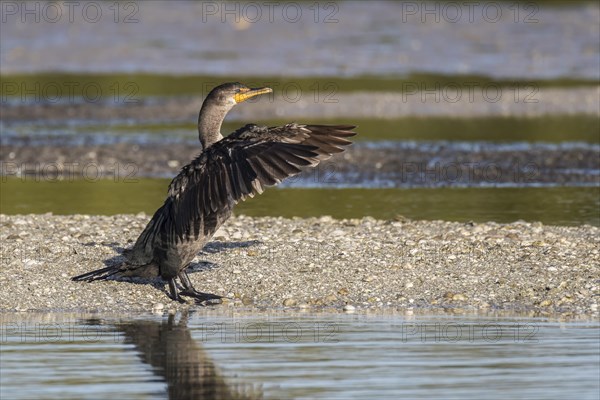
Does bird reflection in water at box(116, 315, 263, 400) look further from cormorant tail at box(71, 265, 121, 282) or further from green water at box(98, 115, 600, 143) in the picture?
green water at box(98, 115, 600, 143)

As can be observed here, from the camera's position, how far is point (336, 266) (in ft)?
42.0

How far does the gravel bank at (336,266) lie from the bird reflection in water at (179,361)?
0.98 metres

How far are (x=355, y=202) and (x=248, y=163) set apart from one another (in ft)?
23.5

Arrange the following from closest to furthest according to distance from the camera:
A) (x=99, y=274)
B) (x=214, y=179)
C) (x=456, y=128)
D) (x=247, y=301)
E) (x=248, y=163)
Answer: (x=248, y=163)
(x=214, y=179)
(x=247, y=301)
(x=99, y=274)
(x=456, y=128)

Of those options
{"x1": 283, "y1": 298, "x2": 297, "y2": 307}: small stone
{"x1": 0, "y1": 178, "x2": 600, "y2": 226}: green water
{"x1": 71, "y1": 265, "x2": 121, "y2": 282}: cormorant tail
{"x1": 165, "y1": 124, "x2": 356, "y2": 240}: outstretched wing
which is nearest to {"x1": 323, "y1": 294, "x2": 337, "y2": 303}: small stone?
{"x1": 283, "y1": 298, "x2": 297, "y2": 307}: small stone

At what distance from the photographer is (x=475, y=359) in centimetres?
934

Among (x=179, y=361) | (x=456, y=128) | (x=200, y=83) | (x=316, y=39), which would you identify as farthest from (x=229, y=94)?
(x=316, y=39)

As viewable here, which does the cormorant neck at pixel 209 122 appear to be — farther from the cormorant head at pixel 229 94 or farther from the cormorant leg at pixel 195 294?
the cormorant leg at pixel 195 294

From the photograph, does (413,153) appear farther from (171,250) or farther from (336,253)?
(171,250)

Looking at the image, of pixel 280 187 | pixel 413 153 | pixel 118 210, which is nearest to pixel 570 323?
pixel 118 210

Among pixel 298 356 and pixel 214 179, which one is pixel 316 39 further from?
pixel 298 356

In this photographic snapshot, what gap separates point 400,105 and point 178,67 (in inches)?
372

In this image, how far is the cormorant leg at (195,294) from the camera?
38.9ft

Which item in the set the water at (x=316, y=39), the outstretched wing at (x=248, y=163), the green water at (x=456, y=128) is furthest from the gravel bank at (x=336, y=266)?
the water at (x=316, y=39)
